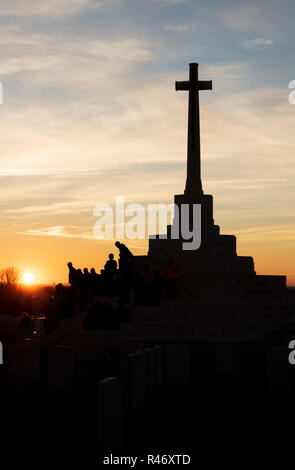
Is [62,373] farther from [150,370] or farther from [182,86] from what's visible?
[182,86]

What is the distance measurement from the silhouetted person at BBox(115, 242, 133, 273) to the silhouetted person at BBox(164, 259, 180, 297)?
59.9 inches

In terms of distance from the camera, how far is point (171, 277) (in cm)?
2516

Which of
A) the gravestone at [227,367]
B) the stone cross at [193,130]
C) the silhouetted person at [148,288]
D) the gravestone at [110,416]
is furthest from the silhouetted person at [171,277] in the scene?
the gravestone at [110,416]

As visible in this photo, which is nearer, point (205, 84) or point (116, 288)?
point (116, 288)

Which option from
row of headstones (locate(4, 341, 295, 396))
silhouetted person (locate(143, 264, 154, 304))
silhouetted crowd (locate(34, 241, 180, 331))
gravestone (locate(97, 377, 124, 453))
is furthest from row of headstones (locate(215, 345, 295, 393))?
silhouetted person (locate(143, 264, 154, 304))

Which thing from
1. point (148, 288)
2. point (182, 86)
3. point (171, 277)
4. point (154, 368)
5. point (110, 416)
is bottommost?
point (110, 416)

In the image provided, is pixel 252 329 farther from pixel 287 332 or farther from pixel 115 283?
pixel 115 283

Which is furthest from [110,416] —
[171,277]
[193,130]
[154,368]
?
[193,130]

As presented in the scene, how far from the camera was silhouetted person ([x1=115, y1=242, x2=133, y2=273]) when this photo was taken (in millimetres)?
25828

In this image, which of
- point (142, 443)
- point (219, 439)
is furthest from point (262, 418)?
point (142, 443)

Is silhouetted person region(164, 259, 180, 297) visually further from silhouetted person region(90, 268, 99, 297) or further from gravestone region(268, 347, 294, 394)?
gravestone region(268, 347, 294, 394)

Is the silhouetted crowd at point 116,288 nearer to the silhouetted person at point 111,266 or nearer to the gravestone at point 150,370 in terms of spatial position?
the silhouetted person at point 111,266

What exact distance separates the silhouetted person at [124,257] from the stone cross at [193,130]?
4406 mm

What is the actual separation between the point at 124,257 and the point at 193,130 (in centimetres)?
604
